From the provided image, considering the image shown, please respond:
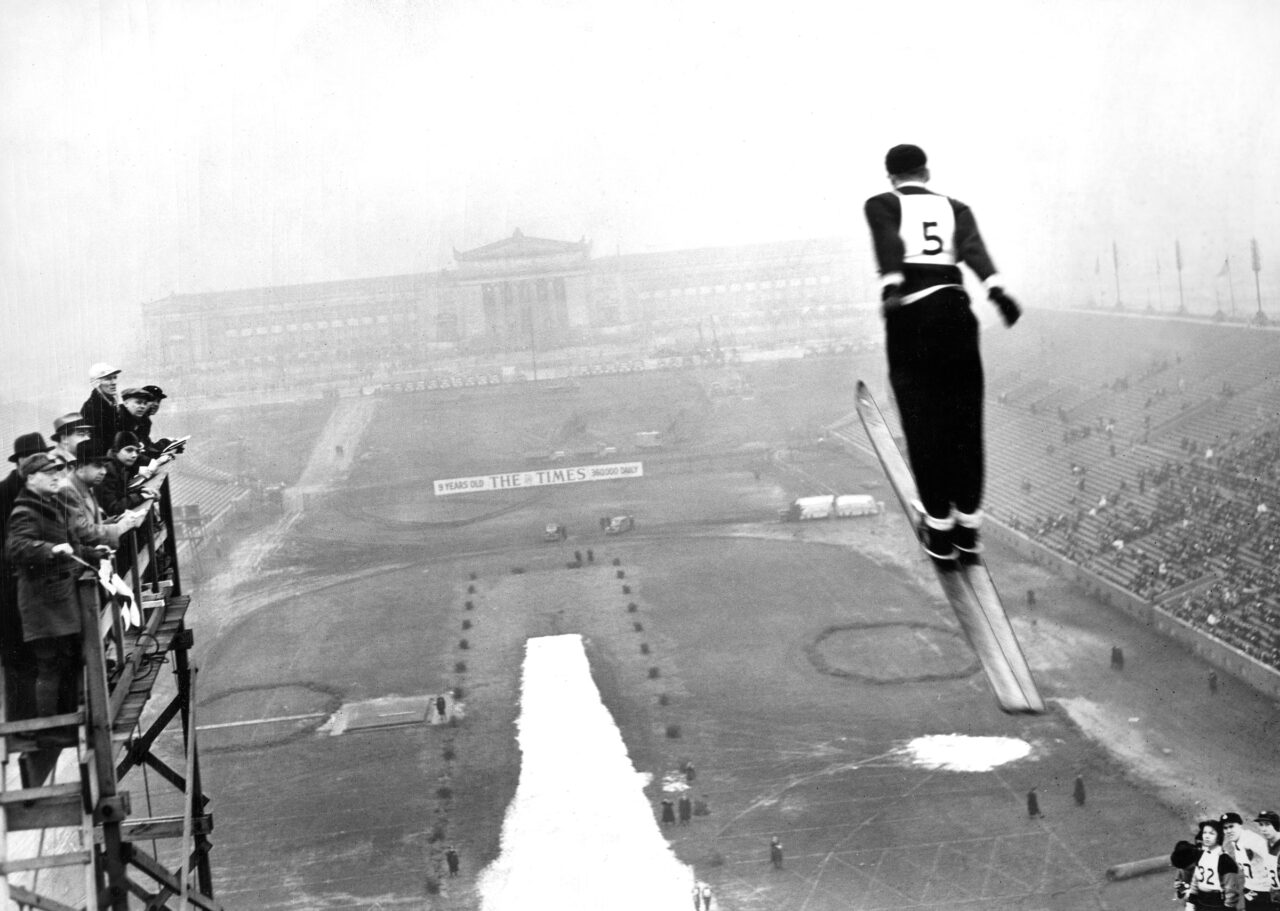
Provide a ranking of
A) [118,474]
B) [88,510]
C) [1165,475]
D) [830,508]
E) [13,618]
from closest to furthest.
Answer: [13,618]
[88,510]
[118,474]
[1165,475]
[830,508]

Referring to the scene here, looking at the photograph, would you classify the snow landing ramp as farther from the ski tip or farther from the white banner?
the white banner

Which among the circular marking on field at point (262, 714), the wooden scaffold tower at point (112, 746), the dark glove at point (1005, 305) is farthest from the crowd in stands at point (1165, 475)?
the dark glove at point (1005, 305)

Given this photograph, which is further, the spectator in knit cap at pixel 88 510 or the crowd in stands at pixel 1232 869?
the crowd in stands at pixel 1232 869

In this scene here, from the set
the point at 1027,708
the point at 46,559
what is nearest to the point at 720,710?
the point at 46,559

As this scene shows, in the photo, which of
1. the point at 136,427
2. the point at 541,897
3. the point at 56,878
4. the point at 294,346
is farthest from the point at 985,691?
the point at 294,346

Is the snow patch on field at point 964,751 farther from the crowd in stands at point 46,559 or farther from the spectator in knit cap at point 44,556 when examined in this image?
the spectator in knit cap at point 44,556

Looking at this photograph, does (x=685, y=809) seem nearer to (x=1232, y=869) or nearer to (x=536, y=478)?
(x=1232, y=869)
